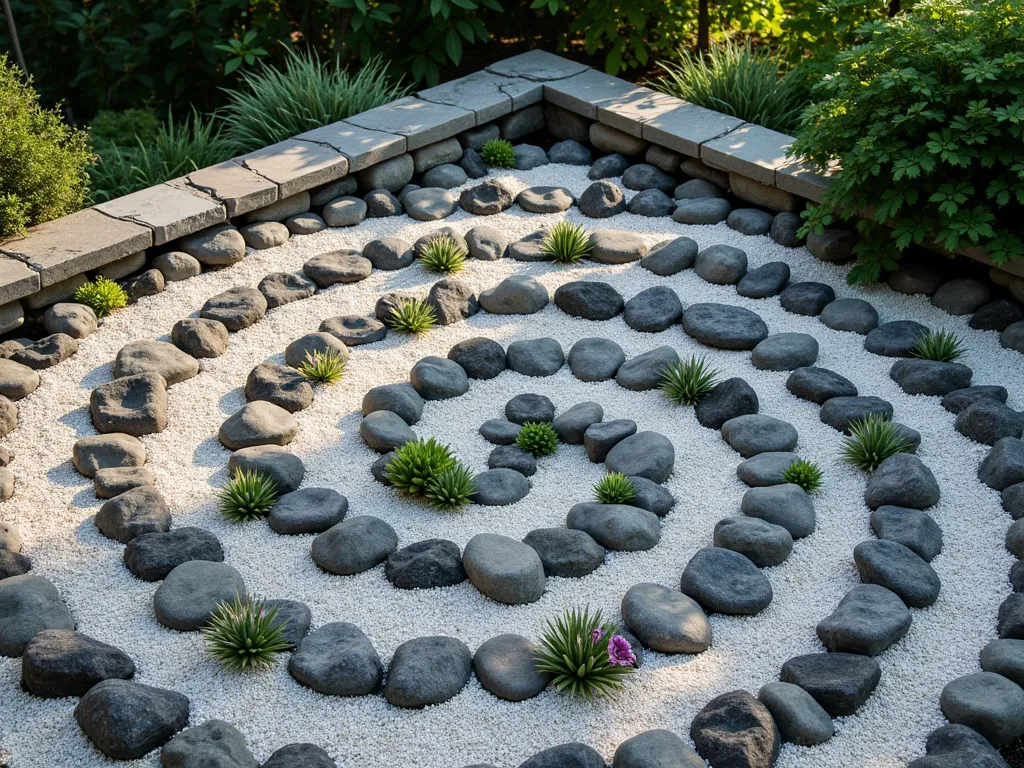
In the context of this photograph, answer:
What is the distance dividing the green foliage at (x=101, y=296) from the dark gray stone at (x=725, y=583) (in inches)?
117

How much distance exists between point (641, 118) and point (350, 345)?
2368 mm

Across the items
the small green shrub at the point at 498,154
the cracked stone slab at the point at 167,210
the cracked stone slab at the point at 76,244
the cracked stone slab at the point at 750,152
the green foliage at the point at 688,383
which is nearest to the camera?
the green foliage at the point at 688,383

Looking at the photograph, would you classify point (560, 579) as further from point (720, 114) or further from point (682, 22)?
point (682, 22)

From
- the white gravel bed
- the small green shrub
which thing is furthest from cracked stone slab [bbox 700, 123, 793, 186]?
the small green shrub

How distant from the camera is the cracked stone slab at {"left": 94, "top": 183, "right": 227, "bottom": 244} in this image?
18.0 feet

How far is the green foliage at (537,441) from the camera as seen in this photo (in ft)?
14.5

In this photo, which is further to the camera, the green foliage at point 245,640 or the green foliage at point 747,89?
the green foliage at point 747,89

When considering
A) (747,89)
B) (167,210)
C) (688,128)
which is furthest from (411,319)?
(747,89)

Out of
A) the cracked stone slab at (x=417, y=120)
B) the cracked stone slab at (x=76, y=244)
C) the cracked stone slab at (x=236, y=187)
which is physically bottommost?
the cracked stone slab at (x=76, y=244)

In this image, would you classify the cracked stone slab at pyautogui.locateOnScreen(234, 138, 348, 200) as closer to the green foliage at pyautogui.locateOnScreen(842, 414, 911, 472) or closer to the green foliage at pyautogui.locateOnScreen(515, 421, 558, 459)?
the green foliage at pyautogui.locateOnScreen(515, 421, 558, 459)

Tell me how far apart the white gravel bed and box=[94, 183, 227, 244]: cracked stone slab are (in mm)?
258

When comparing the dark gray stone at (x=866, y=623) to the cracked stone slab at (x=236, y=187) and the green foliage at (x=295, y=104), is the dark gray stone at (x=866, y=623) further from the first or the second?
the green foliage at (x=295, y=104)

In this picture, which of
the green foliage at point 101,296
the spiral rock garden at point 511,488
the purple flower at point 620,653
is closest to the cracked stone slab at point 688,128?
the spiral rock garden at point 511,488

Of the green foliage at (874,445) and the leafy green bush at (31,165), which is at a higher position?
the leafy green bush at (31,165)
